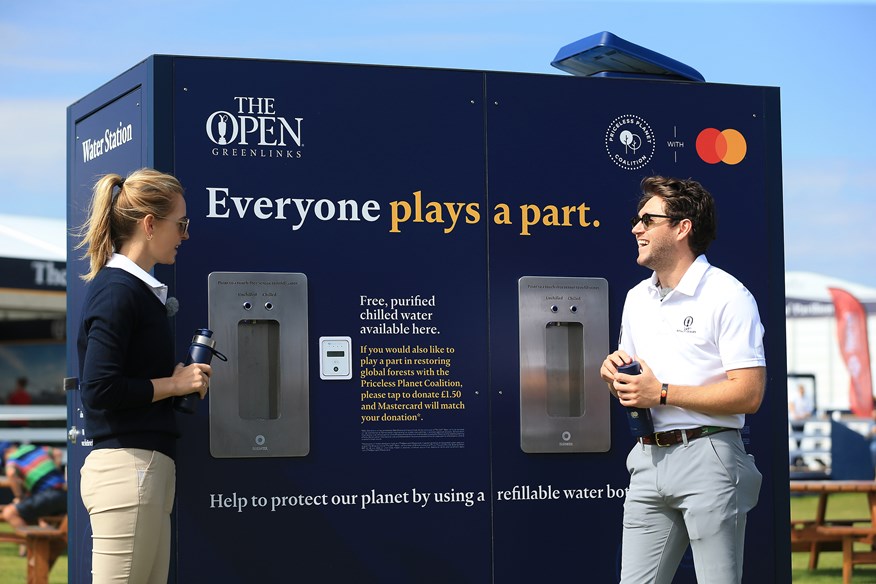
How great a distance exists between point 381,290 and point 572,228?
0.87m

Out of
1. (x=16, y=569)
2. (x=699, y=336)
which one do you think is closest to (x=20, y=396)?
(x=16, y=569)

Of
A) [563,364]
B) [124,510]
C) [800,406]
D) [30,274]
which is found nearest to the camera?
[124,510]

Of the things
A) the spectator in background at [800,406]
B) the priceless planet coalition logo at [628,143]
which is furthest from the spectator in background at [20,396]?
the priceless planet coalition logo at [628,143]

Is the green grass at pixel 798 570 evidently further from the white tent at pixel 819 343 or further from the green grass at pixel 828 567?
the white tent at pixel 819 343

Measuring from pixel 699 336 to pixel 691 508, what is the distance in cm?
54

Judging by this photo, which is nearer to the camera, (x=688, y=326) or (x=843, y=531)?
(x=688, y=326)

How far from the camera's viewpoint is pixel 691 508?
3.49 metres

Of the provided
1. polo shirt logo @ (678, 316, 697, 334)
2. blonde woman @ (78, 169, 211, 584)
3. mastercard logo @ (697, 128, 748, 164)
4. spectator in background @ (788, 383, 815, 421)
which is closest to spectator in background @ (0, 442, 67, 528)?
blonde woman @ (78, 169, 211, 584)

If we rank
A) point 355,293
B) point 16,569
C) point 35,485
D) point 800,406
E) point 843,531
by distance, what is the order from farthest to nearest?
Result: 1. point 800,406
2. point 16,569
3. point 35,485
4. point 843,531
5. point 355,293

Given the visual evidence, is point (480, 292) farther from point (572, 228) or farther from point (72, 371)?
point (72, 371)

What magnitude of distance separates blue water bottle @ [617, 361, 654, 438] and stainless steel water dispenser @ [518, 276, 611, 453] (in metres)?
1.01

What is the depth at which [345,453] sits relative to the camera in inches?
174

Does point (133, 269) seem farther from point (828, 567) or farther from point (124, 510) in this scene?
point (828, 567)

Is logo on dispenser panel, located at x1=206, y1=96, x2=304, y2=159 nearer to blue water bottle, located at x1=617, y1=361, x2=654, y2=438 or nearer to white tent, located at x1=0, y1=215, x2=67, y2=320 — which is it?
blue water bottle, located at x1=617, y1=361, x2=654, y2=438
